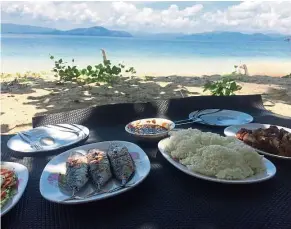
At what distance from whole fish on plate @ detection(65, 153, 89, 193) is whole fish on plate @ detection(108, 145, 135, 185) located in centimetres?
7

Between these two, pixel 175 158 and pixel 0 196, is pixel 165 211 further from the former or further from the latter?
pixel 0 196

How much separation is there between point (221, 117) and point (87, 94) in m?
2.84

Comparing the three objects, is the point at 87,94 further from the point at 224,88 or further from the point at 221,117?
the point at 221,117

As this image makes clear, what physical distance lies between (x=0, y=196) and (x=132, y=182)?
286mm

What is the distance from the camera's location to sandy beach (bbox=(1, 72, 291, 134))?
3.23m

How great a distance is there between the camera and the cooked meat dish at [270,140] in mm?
895

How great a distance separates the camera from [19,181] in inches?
28.9

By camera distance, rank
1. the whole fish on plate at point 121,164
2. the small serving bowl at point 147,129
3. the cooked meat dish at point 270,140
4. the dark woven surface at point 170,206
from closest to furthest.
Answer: the dark woven surface at point 170,206 < the whole fish on plate at point 121,164 < the cooked meat dish at point 270,140 < the small serving bowl at point 147,129

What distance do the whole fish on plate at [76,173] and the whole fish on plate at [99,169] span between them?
14 millimetres

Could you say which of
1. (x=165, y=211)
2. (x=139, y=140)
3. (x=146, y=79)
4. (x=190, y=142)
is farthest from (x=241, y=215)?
(x=146, y=79)

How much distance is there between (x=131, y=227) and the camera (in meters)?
0.61

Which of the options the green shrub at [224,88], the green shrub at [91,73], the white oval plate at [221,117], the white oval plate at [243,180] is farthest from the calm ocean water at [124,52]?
the white oval plate at [243,180]

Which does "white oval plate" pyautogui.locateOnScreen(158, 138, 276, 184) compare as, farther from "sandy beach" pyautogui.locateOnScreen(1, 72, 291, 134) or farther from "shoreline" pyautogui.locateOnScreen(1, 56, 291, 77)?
"shoreline" pyautogui.locateOnScreen(1, 56, 291, 77)

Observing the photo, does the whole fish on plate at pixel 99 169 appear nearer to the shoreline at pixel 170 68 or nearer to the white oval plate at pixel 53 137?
the white oval plate at pixel 53 137
